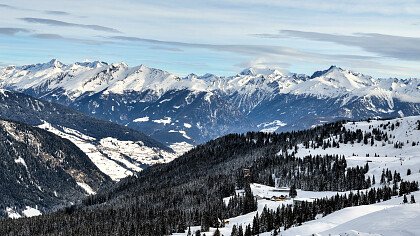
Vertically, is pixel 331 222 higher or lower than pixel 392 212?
lower

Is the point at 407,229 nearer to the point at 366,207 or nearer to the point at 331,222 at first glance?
the point at 331,222

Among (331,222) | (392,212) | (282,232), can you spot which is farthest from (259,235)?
(392,212)

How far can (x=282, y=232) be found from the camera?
621 ft

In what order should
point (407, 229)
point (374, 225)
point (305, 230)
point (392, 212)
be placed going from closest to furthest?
point (407, 229) → point (374, 225) → point (392, 212) → point (305, 230)

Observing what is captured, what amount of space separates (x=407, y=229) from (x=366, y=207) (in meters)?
76.5

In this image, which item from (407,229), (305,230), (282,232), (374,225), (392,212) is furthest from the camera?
(282,232)

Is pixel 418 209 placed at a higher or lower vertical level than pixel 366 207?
higher

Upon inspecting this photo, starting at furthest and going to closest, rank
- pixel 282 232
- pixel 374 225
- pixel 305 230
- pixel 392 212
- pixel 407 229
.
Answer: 1. pixel 282 232
2. pixel 305 230
3. pixel 392 212
4. pixel 374 225
5. pixel 407 229

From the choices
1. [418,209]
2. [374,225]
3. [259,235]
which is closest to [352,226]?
[374,225]

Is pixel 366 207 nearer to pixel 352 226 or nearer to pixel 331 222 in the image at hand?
pixel 331 222

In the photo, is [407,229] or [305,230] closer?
[407,229]

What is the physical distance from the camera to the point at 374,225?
13675 centimetres

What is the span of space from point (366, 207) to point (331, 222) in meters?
23.6

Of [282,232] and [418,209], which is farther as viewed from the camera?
[282,232]
